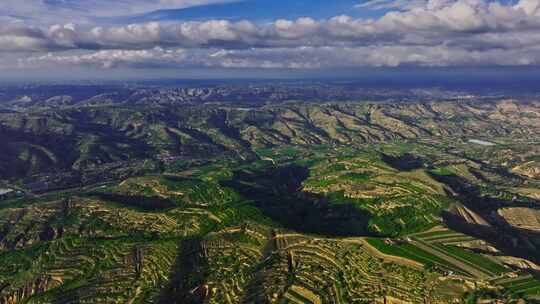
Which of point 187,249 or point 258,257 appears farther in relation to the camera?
point 187,249

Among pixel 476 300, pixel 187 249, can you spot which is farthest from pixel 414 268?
pixel 187 249

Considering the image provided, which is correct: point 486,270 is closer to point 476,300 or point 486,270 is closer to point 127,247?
point 476,300

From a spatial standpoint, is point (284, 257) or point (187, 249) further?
point (187, 249)

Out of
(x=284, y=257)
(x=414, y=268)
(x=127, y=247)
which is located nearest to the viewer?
(x=414, y=268)

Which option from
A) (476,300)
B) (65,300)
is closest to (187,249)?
(65,300)

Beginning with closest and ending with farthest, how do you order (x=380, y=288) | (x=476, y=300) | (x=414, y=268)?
1. (x=476, y=300)
2. (x=380, y=288)
3. (x=414, y=268)

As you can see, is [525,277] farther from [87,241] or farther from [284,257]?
[87,241]

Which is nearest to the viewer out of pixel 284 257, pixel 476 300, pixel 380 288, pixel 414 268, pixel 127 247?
pixel 476 300

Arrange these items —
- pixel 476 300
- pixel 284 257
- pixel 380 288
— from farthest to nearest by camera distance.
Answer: pixel 284 257 < pixel 380 288 < pixel 476 300
